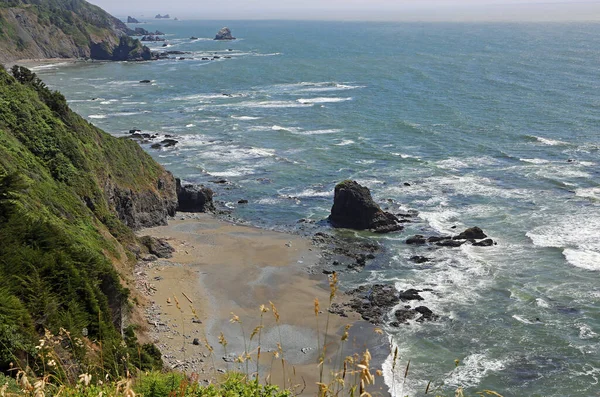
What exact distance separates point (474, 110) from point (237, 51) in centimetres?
11507

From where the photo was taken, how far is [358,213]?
50.2 meters

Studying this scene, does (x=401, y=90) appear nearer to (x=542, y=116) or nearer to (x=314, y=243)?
(x=542, y=116)

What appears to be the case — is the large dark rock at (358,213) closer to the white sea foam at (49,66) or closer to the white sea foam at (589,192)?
the white sea foam at (589,192)

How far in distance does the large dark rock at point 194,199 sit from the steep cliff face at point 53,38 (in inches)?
4371

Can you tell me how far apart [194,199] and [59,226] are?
26426mm

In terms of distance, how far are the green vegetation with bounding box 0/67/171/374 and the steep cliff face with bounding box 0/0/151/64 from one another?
11395 cm

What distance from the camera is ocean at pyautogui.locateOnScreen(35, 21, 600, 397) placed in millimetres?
32644

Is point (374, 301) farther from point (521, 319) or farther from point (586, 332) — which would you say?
point (586, 332)

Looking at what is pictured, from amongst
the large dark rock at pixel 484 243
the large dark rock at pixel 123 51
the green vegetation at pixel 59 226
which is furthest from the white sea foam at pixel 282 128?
the large dark rock at pixel 123 51

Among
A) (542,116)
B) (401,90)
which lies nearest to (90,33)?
(401,90)

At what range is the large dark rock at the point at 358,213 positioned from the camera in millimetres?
49438

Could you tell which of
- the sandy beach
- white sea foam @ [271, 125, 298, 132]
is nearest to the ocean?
white sea foam @ [271, 125, 298, 132]

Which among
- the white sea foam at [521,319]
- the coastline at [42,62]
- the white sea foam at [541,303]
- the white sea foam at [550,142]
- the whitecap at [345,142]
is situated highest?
the coastline at [42,62]

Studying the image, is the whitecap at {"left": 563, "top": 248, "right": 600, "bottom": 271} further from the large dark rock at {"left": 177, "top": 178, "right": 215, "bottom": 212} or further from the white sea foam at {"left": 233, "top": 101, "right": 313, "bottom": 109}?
the white sea foam at {"left": 233, "top": 101, "right": 313, "bottom": 109}
